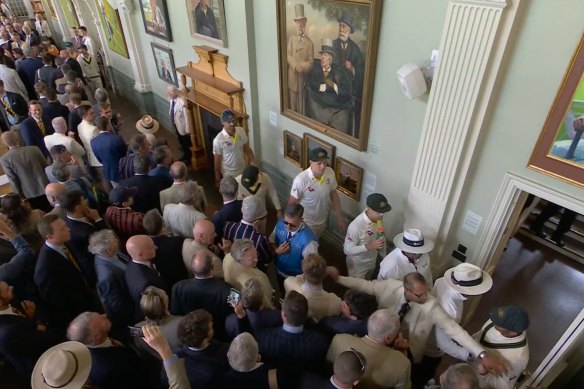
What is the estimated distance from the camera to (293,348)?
2371mm

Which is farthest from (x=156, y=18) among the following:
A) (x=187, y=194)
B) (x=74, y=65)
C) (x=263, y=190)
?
(x=187, y=194)

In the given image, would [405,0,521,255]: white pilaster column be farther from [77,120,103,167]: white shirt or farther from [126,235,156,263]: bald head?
[77,120,103,167]: white shirt

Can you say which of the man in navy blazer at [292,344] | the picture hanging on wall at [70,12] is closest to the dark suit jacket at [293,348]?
the man in navy blazer at [292,344]

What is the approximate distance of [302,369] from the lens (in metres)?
2.42

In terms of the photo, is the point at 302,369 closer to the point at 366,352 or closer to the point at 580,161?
the point at 366,352

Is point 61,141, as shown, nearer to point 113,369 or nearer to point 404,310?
point 113,369

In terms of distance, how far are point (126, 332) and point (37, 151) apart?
2.96 m

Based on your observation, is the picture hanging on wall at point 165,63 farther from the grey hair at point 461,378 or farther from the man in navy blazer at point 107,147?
the grey hair at point 461,378

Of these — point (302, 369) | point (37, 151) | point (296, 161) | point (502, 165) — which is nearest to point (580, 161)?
point (502, 165)

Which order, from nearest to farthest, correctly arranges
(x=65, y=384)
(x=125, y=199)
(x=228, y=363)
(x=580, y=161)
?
(x=65, y=384)
(x=228, y=363)
(x=580, y=161)
(x=125, y=199)

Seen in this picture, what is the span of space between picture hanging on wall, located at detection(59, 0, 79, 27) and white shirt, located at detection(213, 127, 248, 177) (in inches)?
382

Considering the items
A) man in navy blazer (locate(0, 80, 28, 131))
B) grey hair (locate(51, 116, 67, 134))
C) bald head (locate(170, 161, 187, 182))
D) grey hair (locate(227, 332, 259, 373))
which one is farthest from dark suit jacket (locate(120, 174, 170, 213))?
man in navy blazer (locate(0, 80, 28, 131))

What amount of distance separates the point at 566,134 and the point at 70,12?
45.9ft

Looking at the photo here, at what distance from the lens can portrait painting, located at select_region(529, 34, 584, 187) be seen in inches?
95.6
